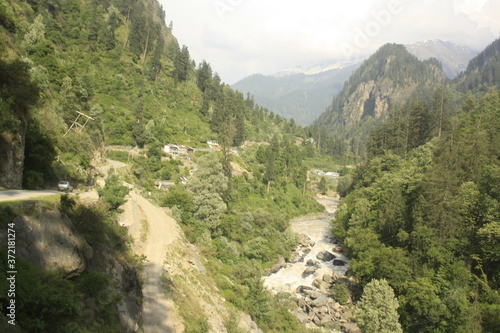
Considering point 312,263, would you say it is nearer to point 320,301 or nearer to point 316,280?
point 316,280

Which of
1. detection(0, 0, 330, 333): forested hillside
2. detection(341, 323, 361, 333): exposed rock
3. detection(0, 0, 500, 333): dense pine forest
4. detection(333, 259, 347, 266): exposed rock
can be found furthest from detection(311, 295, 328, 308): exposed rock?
detection(333, 259, 347, 266): exposed rock

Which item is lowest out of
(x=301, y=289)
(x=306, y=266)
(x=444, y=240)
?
(x=306, y=266)

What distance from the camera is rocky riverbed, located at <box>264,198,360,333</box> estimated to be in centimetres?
3260

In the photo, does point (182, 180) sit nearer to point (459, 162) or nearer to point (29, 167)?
point (29, 167)

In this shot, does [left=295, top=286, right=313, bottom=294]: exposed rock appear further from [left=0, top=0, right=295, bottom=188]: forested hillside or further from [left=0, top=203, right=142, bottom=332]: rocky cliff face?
[left=0, top=203, right=142, bottom=332]: rocky cliff face

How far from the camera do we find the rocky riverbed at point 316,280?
32597 millimetres

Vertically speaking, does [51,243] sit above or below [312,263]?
above

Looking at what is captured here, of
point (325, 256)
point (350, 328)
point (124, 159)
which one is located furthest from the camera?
point (124, 159)

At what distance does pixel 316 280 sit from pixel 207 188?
769 inches

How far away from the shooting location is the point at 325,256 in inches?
1987

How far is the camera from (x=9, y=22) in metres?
20.7

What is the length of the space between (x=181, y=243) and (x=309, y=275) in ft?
80.0

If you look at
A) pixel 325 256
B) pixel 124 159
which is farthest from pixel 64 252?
pixel 325 256

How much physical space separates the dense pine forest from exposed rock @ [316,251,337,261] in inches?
128
